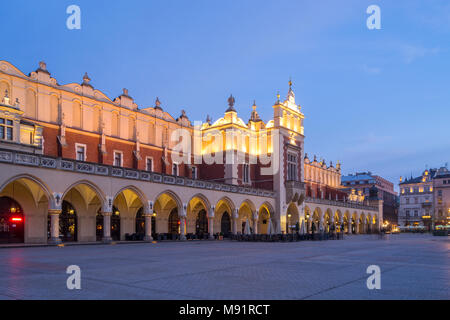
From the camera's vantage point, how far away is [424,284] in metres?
11.5

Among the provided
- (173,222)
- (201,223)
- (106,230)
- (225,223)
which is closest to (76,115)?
(106,230)

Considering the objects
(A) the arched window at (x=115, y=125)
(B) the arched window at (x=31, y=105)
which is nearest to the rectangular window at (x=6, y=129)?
(B) the arched window at (x=31, y=105)

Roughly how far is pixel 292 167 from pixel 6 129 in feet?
130

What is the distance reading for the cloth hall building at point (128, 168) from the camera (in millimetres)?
32188

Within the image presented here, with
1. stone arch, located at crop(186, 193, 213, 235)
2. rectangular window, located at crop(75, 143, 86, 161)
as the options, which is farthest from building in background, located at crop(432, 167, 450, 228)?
rectangular window, located at crop(75, 143, 86, 161)

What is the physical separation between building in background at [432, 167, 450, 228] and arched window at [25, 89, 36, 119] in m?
104

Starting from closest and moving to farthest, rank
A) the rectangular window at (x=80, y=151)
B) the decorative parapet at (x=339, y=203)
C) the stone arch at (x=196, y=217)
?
1. the rectangular window at (x=80, y=151)
2. the stone arch at (x=196, y=217)
3. the decorative parapet at (x=339, y=203)

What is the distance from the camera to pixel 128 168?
35.5 m

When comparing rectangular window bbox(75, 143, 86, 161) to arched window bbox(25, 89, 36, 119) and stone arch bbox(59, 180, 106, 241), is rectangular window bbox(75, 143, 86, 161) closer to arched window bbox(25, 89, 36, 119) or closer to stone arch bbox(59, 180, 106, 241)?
stone arch bbox(59, 180, 106, 241)

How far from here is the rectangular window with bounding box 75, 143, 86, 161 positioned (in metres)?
40.0

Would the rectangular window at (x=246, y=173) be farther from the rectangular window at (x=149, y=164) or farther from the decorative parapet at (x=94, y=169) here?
the rectangular window at (x=149, y=164)

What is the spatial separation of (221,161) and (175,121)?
26.0 ft

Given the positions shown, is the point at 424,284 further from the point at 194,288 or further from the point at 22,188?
the point at 22,188

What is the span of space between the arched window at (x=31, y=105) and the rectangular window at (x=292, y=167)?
115ft
